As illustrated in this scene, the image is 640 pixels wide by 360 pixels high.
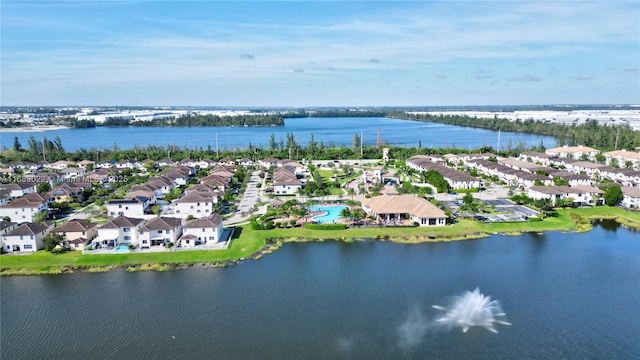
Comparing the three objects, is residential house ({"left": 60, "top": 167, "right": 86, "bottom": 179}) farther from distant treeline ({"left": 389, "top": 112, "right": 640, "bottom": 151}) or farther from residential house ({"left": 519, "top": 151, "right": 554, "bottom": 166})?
distant treeline ({"left": 389, "top": 112, "right": 640, "bottom": 151})

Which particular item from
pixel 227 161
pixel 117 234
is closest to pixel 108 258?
pixel 117 234

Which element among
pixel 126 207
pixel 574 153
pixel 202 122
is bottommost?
pixel 126 207

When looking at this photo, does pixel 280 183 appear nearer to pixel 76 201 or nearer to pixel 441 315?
pixel 76 201

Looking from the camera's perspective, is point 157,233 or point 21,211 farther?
point 21,211

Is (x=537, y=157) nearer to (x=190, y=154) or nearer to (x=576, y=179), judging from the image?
(x=576, y=179)

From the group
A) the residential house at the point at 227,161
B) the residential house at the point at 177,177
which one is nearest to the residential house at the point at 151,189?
the residential house at the point at 177,177

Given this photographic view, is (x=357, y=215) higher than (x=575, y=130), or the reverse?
(x=575, y=130)

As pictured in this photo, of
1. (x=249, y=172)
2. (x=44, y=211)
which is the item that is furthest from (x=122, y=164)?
(x=44, y=211)
